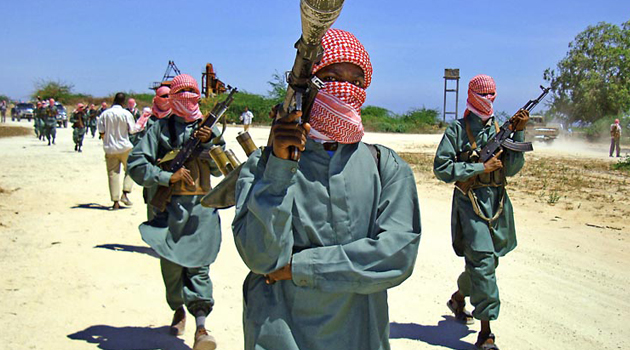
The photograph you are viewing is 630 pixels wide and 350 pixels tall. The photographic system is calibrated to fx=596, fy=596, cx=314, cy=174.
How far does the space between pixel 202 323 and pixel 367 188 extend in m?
2.92

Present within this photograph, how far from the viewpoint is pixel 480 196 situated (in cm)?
525

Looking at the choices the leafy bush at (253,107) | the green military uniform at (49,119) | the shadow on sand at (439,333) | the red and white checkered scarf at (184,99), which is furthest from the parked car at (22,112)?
the shadow on sand at (439,333)

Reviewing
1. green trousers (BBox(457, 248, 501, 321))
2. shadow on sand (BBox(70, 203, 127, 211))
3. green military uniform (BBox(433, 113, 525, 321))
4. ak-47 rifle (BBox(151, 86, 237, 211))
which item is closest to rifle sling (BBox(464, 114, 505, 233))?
green military uniform (BBox(433, 113, 525, 321))

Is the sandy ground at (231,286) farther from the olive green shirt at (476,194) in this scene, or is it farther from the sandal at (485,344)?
the olive green shirt at (476,194)

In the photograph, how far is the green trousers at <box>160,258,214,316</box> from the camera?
16.3 feet

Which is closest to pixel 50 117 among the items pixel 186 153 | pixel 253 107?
pixel 186 153

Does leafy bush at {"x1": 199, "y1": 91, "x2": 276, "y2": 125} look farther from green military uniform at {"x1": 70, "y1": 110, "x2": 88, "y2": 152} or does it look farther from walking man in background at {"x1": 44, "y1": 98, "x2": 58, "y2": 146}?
green military uniform at {"x1": 70, "y1": 110, "x2": 88, "y2": 152}

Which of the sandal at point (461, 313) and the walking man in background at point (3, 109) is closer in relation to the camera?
the sandal at point (461, 313)

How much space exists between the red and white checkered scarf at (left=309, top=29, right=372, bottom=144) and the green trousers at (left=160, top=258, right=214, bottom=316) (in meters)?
2.94

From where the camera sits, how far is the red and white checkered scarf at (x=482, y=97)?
536 centimetres

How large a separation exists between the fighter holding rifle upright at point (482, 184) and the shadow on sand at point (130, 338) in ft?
8.36

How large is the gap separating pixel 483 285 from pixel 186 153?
275 cm

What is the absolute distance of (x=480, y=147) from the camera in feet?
17.7

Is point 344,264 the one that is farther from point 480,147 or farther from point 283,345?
point 480,147
